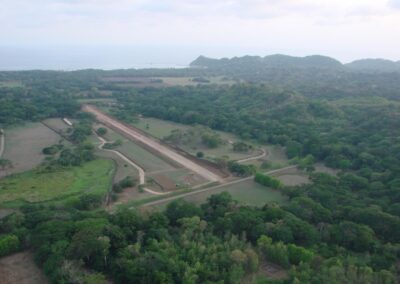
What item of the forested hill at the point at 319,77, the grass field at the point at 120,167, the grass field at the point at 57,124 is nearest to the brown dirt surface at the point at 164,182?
the grass field at the point at 120,167

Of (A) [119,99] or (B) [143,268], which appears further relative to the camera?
(A) [119,99]

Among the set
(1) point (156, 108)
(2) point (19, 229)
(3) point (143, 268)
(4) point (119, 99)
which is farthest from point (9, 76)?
(3) point (143, 268)

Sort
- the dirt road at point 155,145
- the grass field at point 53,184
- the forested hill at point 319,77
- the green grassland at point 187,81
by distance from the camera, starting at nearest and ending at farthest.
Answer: the grass field at point 53,184
the dirt road at point 155,145
the forested hill at point 319,77
the green grassland at point 187,81

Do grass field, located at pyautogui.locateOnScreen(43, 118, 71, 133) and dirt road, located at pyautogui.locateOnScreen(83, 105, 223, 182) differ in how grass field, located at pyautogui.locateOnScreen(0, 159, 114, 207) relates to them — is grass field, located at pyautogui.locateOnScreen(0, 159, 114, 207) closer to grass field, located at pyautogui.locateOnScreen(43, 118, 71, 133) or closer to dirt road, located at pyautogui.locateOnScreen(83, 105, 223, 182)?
dirt road, located at pyautogui.locateOnScreen(83, 105, 223, 182)

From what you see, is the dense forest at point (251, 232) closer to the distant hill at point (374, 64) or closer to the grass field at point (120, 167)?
the grass field at point (120, 167)

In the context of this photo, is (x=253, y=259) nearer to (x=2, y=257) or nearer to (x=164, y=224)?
(x=164, y=224)

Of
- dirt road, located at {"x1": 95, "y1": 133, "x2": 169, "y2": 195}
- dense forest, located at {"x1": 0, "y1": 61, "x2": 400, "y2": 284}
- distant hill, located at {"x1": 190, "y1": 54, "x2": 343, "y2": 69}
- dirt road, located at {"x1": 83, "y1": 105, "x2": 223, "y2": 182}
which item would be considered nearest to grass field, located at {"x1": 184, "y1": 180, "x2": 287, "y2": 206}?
dense forest, located at {"x1": 0, "y1": 61, "x2": 400, "y2": 284}
